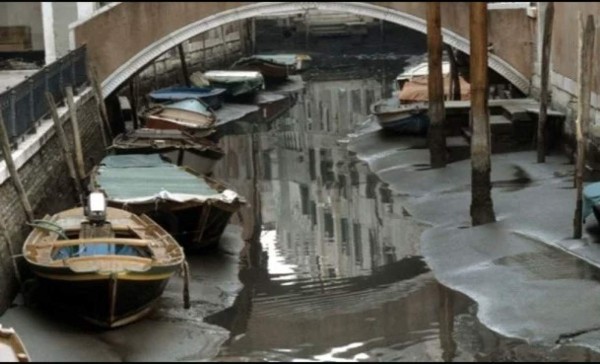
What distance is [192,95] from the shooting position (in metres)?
34.3

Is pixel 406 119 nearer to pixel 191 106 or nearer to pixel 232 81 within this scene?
pixel 191 106

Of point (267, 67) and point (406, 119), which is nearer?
point (406, 119)

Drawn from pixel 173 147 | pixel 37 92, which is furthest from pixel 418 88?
pixel 37 92

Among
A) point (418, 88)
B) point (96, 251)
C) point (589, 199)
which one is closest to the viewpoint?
point (96, 251)

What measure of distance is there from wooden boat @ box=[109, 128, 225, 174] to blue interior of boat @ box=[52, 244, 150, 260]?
8314mm

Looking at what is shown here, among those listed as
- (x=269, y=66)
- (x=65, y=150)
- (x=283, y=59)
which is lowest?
(x=283, y=59)

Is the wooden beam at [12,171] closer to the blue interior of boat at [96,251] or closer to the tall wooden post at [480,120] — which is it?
the blue interior of boat at [96,251]

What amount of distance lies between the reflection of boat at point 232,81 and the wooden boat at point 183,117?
6.84 m

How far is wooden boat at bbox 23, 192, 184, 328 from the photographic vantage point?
15.1 m

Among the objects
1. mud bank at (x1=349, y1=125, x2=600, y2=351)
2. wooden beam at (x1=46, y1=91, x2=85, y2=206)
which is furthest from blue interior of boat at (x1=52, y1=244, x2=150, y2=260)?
wooden beam at (x1=46, y1=91, x2=85, y2=206)

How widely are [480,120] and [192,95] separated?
15340 mm

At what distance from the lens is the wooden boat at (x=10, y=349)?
482 inches

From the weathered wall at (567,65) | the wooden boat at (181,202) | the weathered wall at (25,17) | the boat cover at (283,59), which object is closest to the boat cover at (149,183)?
the wooden boat at (181,202)

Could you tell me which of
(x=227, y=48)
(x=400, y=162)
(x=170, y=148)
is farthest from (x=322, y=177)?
(x=227, y=48)
